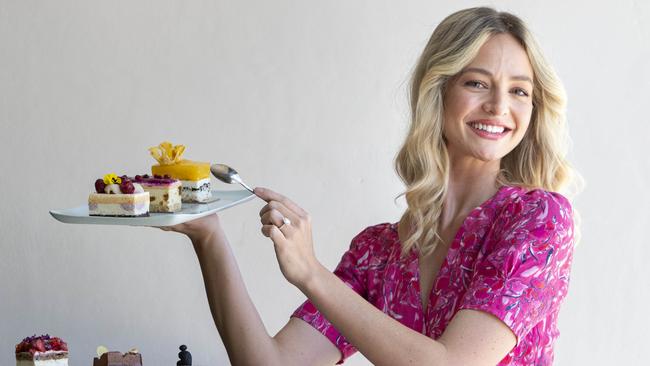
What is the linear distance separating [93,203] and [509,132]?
0.86m

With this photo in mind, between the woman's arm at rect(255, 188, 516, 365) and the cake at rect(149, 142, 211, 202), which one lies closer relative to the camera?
the woman's arm at rect(255, 188, 516, 365)

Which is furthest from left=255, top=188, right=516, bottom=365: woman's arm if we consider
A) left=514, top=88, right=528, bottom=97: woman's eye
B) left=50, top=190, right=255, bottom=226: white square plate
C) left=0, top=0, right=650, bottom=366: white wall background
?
left=0, top=0, right=650, bottom=366: white wall background

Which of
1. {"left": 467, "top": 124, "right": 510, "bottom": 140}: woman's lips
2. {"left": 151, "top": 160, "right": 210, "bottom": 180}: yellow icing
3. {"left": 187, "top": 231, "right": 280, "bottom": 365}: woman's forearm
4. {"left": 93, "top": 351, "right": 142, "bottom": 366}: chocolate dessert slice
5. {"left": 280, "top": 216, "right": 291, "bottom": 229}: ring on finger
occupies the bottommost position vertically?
{"left": 93, "top": 351, "right": 142, "bottom": 366}: chocolate dessert slice

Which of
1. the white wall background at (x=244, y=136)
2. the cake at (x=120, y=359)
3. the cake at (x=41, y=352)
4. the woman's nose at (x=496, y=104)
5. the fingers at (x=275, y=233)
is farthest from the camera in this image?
the white wall background at (x=244, y=136)

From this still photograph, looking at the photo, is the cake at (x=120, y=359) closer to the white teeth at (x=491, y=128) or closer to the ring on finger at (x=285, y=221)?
the ring on finger at (x=285, y=221)

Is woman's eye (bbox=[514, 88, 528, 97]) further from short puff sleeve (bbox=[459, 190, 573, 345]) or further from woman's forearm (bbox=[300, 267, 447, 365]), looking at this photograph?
woman's forearm (bbox=[300, 267, 447, 365])

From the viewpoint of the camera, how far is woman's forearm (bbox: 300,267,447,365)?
162 centimetres

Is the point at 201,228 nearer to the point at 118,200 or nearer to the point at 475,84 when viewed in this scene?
the point at 118,200

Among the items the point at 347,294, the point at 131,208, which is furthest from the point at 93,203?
the point at 347,294

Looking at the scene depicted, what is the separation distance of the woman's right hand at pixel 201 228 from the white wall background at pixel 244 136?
3.23 feet

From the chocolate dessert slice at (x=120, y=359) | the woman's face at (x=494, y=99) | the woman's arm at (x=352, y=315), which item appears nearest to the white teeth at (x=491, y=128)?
the woman's face at (x=494, y=99)

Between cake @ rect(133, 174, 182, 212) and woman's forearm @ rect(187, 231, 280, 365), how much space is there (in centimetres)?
11

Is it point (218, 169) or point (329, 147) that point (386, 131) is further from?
point (218, 169)

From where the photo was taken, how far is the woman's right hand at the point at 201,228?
A: 195 cm
